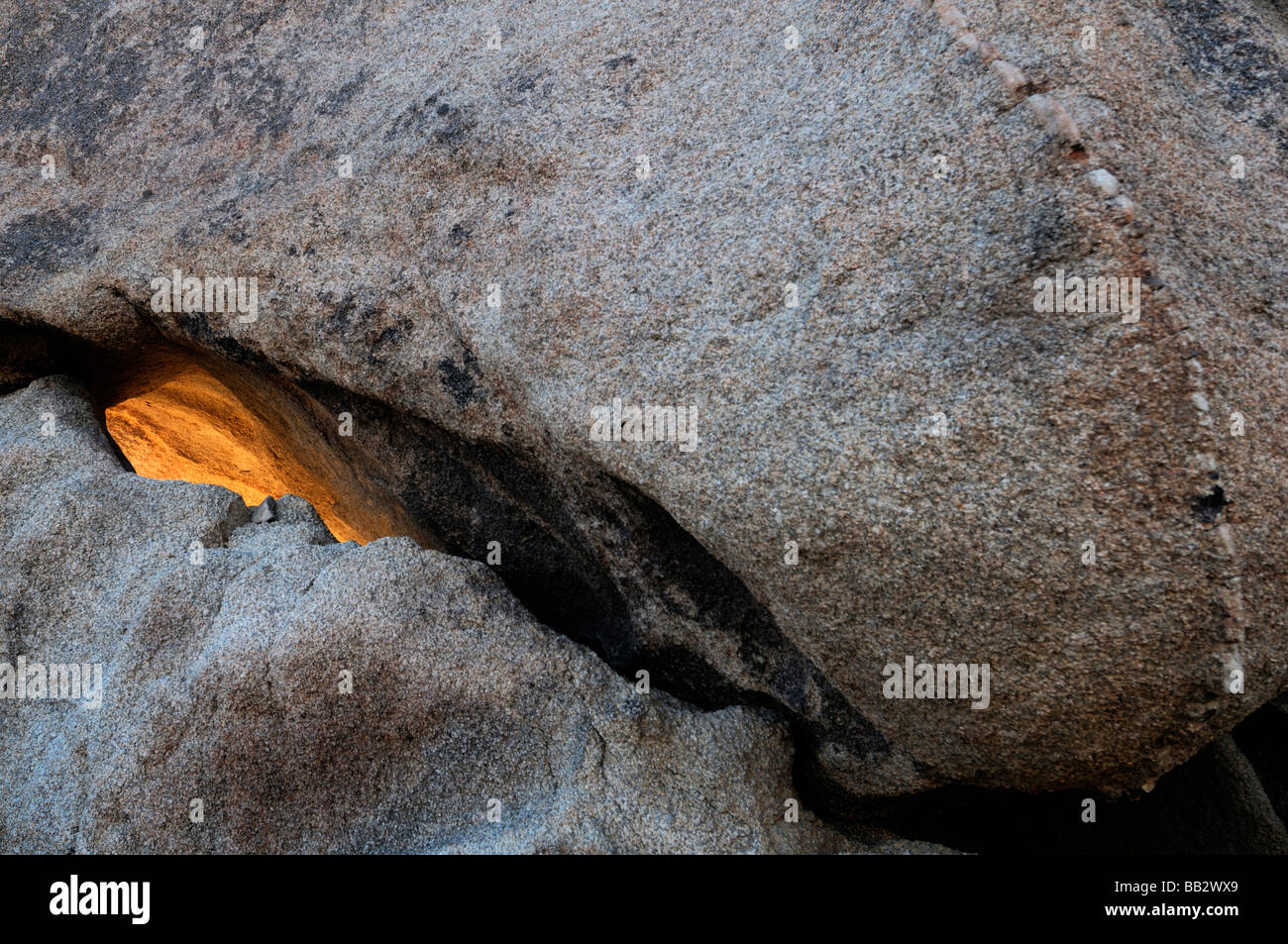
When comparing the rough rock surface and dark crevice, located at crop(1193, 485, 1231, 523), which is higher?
dark crevice, located at crop(1193, 485, 1231, 523)

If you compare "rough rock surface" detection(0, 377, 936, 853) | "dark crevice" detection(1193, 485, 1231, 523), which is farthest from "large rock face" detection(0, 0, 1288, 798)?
"rough rock surface" detection(0, 377, 936, 853)

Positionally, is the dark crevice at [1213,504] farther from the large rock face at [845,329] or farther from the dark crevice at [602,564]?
the dark crevice at [602,564]

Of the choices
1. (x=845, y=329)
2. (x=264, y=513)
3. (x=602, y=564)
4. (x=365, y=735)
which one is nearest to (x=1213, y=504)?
(x=845, y=329)

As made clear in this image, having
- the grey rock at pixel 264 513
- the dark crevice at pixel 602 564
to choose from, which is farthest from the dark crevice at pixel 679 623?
the grey rock at pixel 264 513

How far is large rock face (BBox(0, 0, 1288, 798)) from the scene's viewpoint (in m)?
2.00

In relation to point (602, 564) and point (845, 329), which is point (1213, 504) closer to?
point (845, 329)

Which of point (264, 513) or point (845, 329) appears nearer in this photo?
point (845, 329)

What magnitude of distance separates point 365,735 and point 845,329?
4.97 ft

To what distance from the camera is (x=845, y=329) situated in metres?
2.19

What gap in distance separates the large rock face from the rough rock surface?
29 centimetres

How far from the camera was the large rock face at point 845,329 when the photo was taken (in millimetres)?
2000

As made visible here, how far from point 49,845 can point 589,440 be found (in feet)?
5.52

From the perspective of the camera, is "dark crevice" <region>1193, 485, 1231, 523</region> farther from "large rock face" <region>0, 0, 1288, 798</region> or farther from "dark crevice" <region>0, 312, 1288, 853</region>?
"dark crevice" <region>0, 312, 1288, 853</region>

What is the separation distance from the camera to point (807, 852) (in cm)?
249
